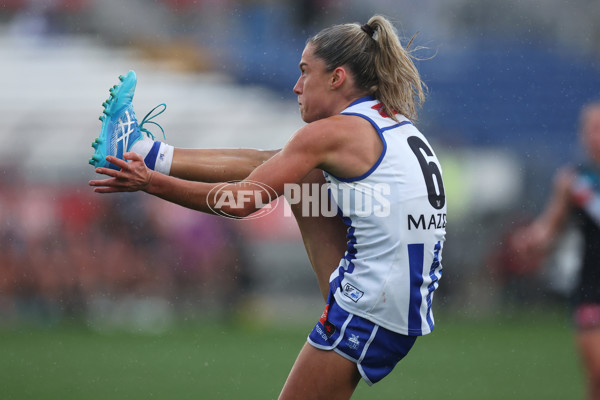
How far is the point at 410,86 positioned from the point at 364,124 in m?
0.43

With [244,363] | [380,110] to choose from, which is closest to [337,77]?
[380,110]

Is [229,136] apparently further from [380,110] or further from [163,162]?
[380,110]

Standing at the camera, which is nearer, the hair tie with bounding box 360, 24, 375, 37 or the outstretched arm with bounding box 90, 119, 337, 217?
the outstretched arm with bounding box 90, 119, 337, 217

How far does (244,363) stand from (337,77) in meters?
6.01

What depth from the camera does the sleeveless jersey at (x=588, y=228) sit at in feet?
16.7

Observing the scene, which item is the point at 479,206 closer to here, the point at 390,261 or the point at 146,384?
the point at 146,384

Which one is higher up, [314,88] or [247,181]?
[314,88]

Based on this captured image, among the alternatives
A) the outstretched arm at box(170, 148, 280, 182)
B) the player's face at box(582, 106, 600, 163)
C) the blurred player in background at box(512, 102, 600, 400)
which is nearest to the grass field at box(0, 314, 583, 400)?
the blurred player in background at box(512, 102, 600, 400)

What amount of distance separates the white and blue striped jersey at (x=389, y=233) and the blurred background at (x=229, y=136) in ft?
28.0

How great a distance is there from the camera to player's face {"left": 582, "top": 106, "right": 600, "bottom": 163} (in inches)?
204

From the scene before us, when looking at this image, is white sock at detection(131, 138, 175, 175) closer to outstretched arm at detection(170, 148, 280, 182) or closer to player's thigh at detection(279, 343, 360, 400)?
outstretched arm at detection(170, 148, 280, 182)

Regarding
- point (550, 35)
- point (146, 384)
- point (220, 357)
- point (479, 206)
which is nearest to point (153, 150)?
point (146, 384)

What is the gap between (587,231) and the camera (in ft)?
16.9

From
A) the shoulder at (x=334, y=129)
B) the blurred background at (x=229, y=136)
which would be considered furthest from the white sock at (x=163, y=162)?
the blurred background at (x=229, y=136)
